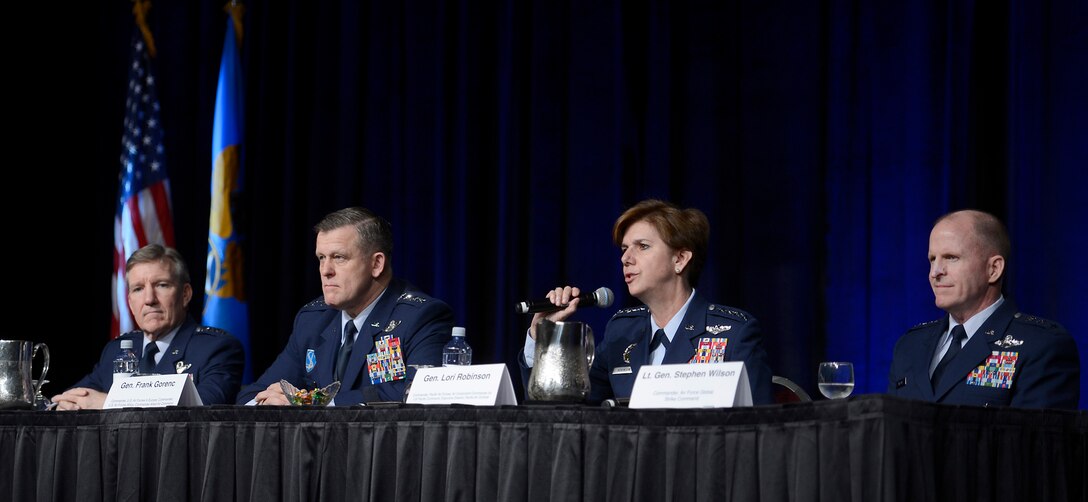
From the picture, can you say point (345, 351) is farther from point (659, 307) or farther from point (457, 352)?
point (659, 307)

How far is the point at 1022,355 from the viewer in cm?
297

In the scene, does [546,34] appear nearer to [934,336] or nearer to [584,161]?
[584,161]

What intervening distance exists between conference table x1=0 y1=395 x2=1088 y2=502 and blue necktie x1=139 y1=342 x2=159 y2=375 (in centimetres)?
123

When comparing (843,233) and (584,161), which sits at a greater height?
(584,161)

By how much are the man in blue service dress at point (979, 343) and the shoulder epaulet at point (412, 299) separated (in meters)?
1.44

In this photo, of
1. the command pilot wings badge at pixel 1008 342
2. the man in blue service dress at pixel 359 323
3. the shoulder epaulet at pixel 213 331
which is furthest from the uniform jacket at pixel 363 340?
the command pilot wings badge at pixel 1008 342

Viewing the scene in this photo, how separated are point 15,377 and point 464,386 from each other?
1.41 meters

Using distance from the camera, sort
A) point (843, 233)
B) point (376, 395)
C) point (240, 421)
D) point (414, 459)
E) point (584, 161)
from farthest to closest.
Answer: point (584, 161)
point (843, 233)
point (376, 395)
point (240, 421)
point (414, 459)

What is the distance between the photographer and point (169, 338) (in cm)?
421

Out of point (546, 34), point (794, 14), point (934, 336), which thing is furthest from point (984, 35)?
point (546, 34)

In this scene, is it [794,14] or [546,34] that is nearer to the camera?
[794,14]

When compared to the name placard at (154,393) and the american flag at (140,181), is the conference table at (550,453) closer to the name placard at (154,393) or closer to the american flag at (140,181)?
the name placard at (154,393)

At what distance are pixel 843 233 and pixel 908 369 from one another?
4.73 ft

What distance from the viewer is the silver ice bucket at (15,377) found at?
10.3ft
